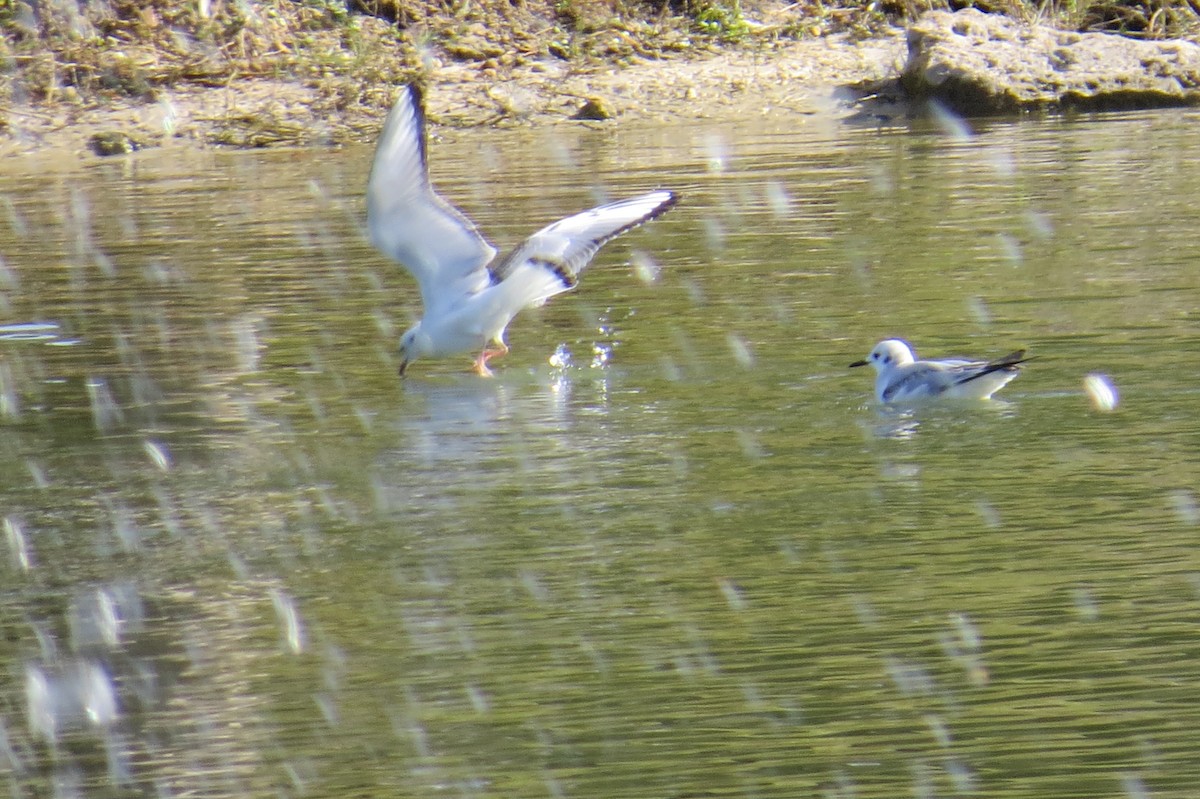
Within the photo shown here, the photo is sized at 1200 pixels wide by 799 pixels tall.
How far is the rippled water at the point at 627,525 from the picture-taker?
4449 millimetres

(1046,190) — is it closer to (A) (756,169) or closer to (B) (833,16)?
(A) (756,169)

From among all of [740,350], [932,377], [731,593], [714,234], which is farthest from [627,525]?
[714,234]

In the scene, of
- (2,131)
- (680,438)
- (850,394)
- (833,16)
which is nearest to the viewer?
(680,438)

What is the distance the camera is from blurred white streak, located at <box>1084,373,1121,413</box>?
7434 millimetres

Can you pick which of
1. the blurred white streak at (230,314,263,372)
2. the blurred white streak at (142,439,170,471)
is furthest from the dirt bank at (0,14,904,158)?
the blurred white streak at (142,439,170,471)

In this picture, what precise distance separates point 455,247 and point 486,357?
22.2 inches

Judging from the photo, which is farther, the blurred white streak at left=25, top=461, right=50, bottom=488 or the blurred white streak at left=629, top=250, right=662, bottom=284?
the blurred white streak at left=629, top=250, right=662, bottom=284

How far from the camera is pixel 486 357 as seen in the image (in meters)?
9.52

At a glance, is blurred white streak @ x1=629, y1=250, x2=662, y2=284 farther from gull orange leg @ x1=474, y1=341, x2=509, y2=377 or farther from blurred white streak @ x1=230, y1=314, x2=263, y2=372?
blurred white streak @ x1=230, y1=314, x2=263, y2=372

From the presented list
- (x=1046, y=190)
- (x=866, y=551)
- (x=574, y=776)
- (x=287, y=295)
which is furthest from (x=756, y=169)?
(x=574, y=776)

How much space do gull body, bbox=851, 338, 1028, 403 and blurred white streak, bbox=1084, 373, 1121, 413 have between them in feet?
0.89

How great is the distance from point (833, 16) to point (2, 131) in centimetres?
817

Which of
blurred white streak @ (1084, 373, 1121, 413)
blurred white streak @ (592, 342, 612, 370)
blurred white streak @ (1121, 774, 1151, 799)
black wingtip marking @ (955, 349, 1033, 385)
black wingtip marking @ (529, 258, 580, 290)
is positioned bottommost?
blurred white streak @ (592, 342, 612, 370)

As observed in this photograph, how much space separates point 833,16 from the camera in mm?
20703
